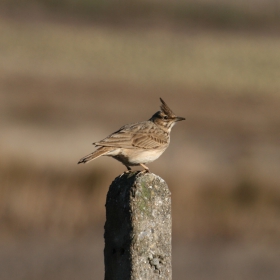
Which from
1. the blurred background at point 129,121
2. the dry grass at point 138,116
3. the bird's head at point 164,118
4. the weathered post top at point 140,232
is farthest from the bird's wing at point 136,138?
the dry grass at point 138,116

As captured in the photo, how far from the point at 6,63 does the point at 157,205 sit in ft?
103

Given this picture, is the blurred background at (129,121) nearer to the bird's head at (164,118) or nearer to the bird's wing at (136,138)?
the bird's head at (164,118)

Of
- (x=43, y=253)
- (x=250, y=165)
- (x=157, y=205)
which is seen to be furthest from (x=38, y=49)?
(x=157, y=205)

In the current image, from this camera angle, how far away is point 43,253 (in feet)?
53.6

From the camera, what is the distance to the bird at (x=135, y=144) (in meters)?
8.55

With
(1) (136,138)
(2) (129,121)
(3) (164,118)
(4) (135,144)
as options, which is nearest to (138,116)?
(2) (129,121)

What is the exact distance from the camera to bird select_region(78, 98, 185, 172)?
8555 mm

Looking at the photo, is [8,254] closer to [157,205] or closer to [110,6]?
[157,205]

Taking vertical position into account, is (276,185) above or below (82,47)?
below

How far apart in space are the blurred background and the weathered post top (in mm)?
9712

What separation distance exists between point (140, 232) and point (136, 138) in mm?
4433

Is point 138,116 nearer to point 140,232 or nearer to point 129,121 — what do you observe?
point 129,121

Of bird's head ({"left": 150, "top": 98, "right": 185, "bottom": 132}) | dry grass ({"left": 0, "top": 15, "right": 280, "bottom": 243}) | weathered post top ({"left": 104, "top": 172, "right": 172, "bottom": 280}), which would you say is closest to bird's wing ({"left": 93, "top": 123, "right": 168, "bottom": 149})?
bird's head ({"left": 150, "top": 98, "right": 185, "bottom": 132})

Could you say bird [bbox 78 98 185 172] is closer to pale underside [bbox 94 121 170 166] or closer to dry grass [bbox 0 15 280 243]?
pale underside [bbox 94 121 170 166]
